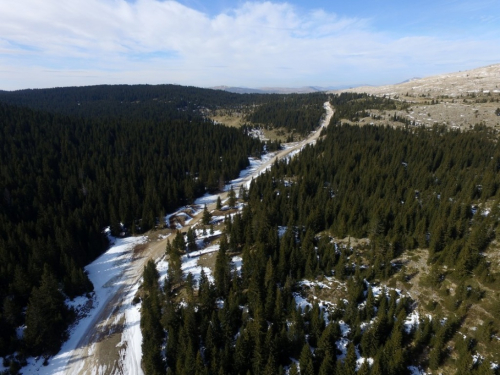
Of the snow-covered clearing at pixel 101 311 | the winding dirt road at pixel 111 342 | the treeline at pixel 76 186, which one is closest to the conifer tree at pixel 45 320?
the treeline at pixel 76 186

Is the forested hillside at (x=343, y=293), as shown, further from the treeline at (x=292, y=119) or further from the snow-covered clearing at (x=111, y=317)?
the treeline at (x=292, y=119)

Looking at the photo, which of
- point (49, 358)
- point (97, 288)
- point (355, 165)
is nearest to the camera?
point (49, 358)

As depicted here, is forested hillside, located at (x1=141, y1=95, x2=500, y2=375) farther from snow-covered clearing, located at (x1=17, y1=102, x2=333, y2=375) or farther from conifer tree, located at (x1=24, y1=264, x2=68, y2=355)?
conifer tree, located at (x1=24, y1=264, x2=68, y2=355)

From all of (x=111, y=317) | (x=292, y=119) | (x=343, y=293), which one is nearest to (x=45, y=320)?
(x=111, y=317)

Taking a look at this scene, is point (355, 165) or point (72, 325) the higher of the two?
point (355, 165)

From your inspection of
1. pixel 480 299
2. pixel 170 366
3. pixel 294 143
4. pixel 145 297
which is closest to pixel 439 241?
pixel 480 299

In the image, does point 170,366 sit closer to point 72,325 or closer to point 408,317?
point 72,325
